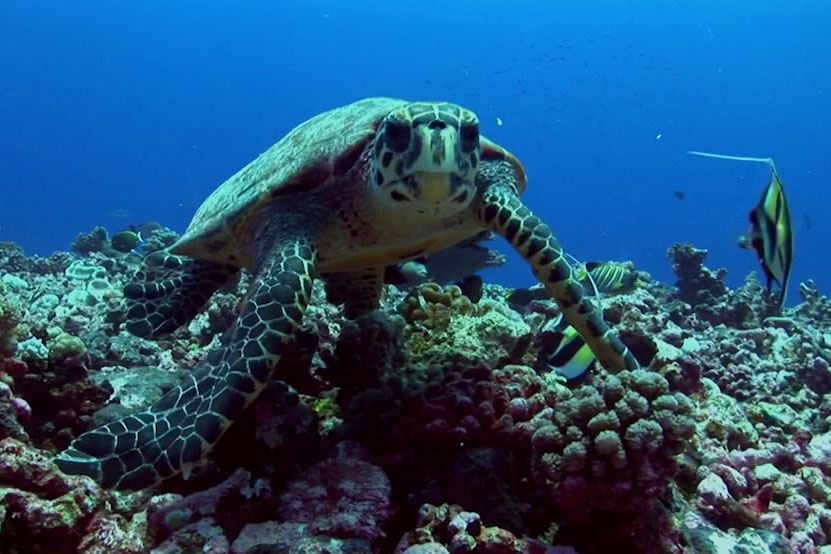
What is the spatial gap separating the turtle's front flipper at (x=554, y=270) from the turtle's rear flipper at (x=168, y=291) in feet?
8.65

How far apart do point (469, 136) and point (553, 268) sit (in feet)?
3.45

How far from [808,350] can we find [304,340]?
17.5 ft

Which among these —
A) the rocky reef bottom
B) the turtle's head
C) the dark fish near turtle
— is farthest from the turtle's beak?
the dark fish near turtle

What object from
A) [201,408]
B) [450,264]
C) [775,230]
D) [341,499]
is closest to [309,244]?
[201,408]

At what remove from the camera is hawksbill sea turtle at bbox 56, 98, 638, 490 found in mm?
2848

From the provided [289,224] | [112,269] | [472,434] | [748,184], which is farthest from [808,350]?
[748,184]

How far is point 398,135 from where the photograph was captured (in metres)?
3.82

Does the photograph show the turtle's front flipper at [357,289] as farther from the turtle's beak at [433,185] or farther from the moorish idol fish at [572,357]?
the moorish idol fish at [572,357]

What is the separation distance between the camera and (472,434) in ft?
9.87

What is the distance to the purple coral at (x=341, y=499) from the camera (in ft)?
8.25

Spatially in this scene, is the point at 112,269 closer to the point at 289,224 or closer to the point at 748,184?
the point at 289,224

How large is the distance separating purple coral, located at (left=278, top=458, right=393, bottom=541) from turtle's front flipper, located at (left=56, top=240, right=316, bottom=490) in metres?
0.47

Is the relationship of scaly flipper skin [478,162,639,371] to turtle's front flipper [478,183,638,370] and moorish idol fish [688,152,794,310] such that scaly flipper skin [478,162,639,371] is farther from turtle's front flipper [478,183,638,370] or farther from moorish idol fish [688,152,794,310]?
moorish idol fish [688,152,794,310]

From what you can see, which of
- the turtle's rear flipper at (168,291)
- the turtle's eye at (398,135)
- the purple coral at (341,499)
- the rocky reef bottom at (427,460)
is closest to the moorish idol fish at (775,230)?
the rocky reef bottom at (427,460)
